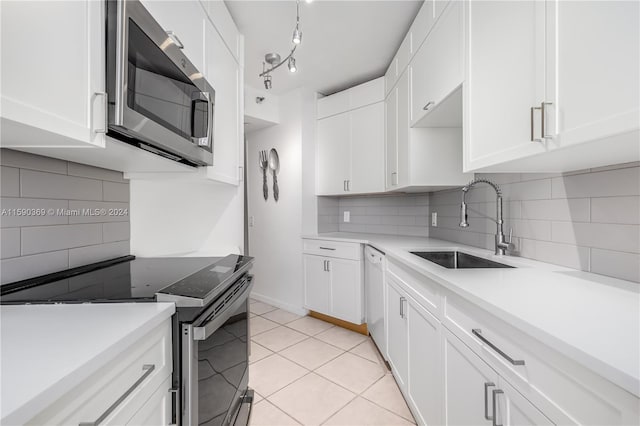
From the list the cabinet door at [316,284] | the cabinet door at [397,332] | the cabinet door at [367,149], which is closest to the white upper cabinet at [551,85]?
the cabinet door at [397,332]

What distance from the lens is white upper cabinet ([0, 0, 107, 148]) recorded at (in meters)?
0.64

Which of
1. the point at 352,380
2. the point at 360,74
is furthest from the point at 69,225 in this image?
the point at 360,74

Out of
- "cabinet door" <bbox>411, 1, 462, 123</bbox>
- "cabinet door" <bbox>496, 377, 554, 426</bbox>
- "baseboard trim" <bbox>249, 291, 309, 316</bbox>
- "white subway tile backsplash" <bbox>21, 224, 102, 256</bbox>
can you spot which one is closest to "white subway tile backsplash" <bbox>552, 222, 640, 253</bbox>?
"cabinet door" <bbox>496, 377, 554, 426</bbox>

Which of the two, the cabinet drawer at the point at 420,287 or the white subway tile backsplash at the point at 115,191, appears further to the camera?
the white subway tile backsplash at the point at 115,191

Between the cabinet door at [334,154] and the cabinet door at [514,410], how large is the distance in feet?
7.79

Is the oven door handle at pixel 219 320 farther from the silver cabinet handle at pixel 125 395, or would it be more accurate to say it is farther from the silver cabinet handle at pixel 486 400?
the silver cabinet handle at pixel 486 400

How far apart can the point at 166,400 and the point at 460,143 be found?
2224 mm

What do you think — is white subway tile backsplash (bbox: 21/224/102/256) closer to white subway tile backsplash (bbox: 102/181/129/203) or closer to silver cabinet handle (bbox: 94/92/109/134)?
white subway tile backsplash (bbox: 102/181/129/203)

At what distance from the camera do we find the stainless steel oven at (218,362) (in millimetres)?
893

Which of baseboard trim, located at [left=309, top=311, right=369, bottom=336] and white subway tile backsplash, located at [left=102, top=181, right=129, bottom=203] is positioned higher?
white subway tile backsplash, located at [left=102, top=181, right=129, bottom=203]

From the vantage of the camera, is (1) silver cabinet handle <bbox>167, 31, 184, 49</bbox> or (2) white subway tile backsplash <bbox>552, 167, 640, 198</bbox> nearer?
(2) white subway tile backsplash <bbox>552, 167, 640, 198</bbox>

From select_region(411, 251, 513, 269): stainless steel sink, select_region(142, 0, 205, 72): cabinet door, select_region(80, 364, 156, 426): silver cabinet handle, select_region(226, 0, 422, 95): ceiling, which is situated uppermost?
select_region(226, 0, 422, 95): ceiling

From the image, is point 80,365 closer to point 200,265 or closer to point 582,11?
point 200,265

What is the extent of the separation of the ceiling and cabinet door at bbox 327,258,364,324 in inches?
72.1
